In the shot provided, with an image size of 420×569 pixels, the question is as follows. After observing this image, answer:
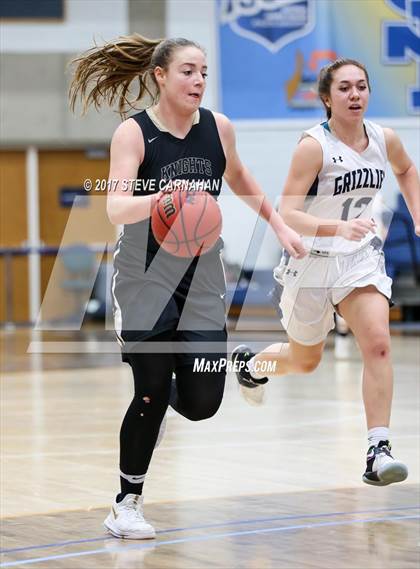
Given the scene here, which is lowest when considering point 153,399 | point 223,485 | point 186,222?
point 223,485

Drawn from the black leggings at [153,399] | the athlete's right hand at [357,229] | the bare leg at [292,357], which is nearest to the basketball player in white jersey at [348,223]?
the athlete's right hand at [357,229]

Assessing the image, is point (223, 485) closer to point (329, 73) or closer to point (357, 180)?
A: point (357, 180)

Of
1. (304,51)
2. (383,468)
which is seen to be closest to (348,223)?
(383,468)

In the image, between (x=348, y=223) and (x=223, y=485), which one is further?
(x=223, y=485)

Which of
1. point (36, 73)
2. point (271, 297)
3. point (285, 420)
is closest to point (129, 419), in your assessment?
point (271, 297)

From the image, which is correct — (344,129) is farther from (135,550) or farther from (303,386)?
(303,386)

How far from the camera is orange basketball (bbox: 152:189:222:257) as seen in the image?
4.70 m

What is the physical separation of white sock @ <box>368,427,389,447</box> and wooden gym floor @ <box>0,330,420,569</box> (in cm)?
32

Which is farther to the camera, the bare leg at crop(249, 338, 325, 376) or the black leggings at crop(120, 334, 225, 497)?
the bare leg at crop(249, 338, 325, 376)

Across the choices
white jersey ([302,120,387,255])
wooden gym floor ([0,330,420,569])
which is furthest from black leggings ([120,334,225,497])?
white jersey ([302,120,387,255])

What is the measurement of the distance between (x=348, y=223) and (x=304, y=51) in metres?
11.3

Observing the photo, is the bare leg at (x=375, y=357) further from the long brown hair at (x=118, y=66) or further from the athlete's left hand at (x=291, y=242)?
the long brown hair at (x=118, y=66)

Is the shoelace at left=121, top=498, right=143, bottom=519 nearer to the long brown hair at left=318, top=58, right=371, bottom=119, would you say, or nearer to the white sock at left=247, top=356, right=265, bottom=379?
the white sock at left=247, top=356, right=265, bottom=379

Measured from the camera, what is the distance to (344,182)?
17.9 feet
